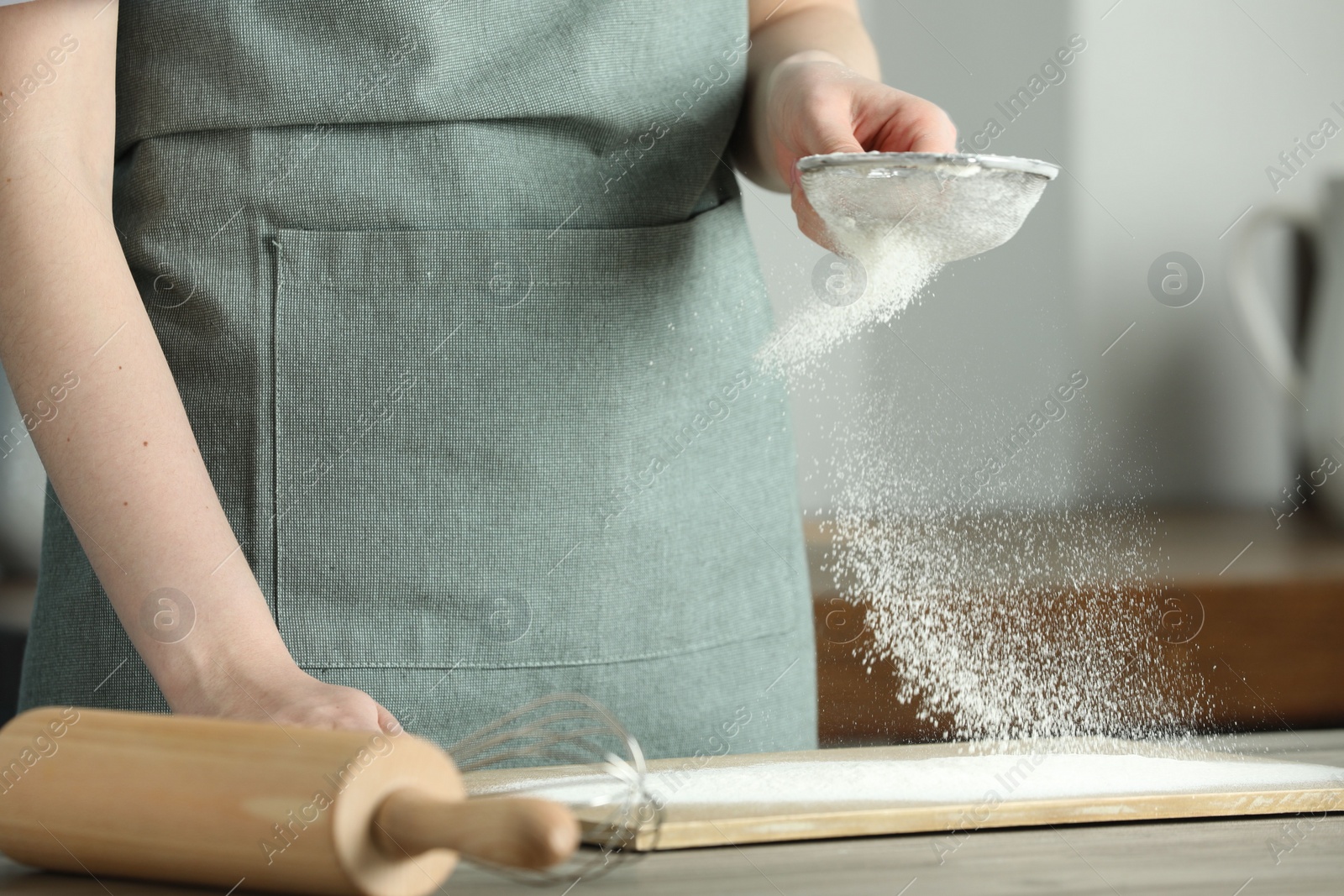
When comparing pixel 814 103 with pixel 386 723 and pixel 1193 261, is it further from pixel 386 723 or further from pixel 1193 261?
pixel 1193 261

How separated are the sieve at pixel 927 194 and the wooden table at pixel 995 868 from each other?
0.24 m

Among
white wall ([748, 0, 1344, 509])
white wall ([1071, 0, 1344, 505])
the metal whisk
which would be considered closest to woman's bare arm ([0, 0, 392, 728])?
the metal whisk

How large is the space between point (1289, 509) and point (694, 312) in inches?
39.2

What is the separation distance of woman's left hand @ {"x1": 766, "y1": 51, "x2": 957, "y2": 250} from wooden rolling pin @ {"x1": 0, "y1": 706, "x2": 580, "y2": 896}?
1.01ft

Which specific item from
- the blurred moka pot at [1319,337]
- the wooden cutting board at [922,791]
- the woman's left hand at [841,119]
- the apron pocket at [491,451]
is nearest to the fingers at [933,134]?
the woman's left hand at [841,119]

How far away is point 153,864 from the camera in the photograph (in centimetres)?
32

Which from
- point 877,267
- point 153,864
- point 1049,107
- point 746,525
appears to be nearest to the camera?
point 153,864

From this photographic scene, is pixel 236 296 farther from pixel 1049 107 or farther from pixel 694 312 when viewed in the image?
pixel 1049 107

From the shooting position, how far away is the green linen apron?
0.55 metres

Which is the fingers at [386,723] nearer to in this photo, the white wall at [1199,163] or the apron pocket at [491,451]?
the apron pocket at [491,451]

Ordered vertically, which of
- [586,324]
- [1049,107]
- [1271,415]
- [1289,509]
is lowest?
[1289,509]

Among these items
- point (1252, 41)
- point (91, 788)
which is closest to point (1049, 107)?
point (1252, 41)

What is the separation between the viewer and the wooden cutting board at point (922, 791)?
0.38 metres

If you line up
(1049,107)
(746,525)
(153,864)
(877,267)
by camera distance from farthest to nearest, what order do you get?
(1049,107)
(746,525)
(877,267)
(153,864)
